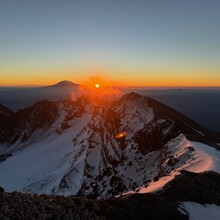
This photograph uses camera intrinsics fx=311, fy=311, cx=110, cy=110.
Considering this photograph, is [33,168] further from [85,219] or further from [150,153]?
[85,219]

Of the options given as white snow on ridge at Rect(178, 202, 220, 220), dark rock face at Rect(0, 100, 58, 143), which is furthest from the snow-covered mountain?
white snow on ridge at Rect(178, 202, 220, 220)

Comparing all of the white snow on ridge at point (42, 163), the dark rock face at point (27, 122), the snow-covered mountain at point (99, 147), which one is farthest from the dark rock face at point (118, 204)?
the dark rock face at point (27, 122)

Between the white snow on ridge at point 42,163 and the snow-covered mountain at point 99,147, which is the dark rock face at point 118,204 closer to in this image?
the snow-covered mountain at point 99,147

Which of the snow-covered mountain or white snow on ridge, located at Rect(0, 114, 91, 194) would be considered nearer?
the snow-covered mountain

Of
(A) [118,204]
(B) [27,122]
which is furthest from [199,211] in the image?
(B) [27,122]

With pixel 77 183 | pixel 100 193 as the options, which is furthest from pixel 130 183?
pixel 77 183

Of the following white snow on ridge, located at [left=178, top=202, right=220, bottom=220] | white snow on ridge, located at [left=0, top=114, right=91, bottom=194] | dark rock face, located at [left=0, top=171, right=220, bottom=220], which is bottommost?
white snow on ridge, located at [left=0, top=114, right=91, bottom=194]

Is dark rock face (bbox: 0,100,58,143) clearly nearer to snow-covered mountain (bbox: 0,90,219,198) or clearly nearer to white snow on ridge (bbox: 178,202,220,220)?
snow-covered mountain (bbox: 0,90,219,198)
